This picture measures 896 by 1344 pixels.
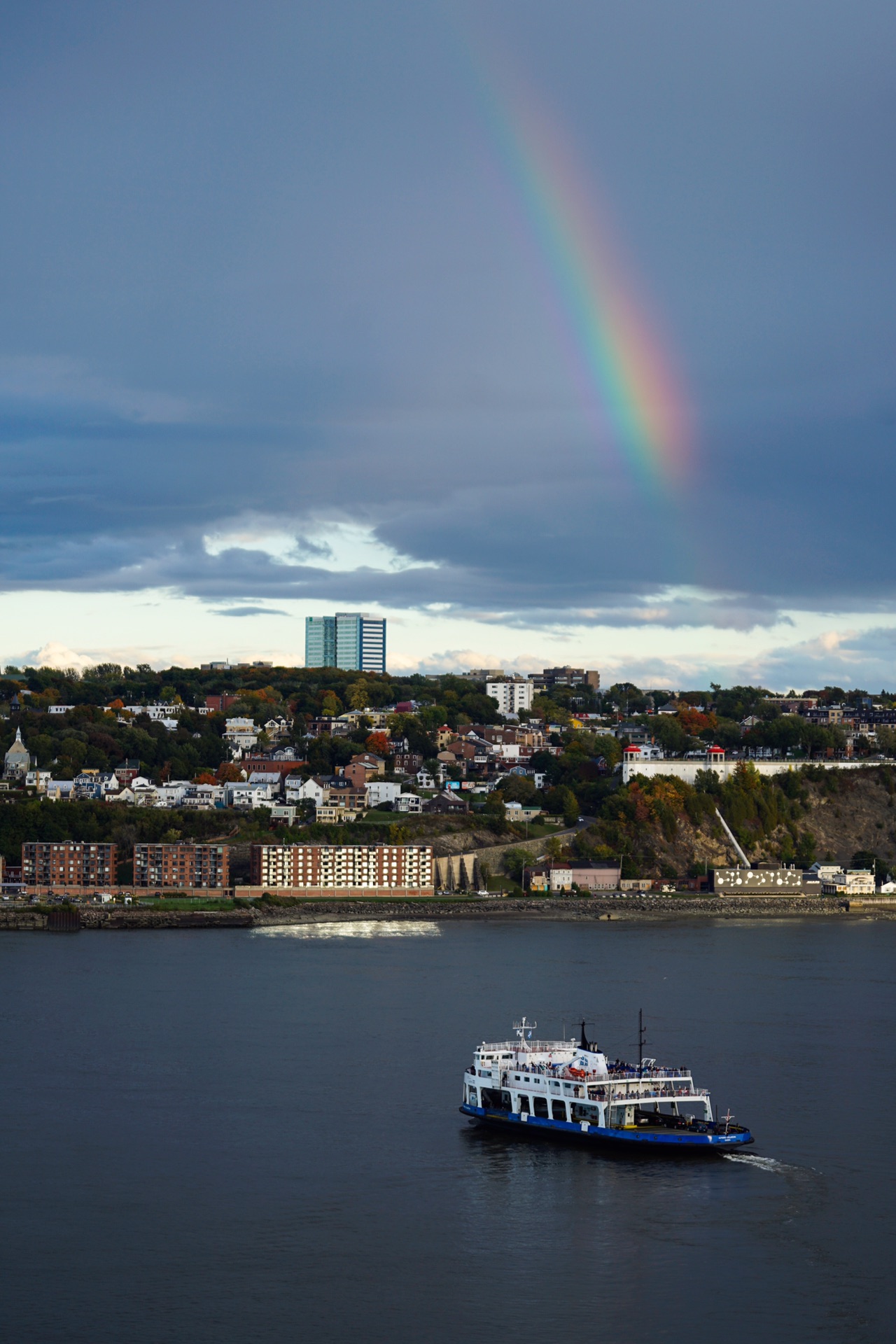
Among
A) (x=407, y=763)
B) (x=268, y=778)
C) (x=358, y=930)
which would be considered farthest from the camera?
(x=407, y=763)

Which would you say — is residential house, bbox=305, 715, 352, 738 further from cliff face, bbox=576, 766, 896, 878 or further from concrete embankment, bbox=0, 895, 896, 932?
concrete embankment, bbox=0, 895, 896, 932

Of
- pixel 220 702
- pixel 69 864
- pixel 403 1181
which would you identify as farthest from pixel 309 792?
pixel 403 1181

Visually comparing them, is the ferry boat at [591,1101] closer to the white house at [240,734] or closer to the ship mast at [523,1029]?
the ship mast at [523,1029]

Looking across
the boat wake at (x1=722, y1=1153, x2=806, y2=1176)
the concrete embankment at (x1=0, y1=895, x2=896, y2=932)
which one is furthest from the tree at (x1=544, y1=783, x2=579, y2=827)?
the boat wake at (x1=722, y1=1153, x2=806, y2=1176)

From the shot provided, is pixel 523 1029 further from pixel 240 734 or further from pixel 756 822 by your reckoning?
pixel 240 734

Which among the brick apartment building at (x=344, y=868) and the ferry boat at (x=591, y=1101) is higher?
the brick apartment building at (x=344, y=868)

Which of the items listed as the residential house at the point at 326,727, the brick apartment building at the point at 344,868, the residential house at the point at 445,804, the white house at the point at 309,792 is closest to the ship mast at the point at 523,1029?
the brick apartment building at the point at 344,868

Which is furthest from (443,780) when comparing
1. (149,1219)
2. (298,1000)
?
(149,1219)
